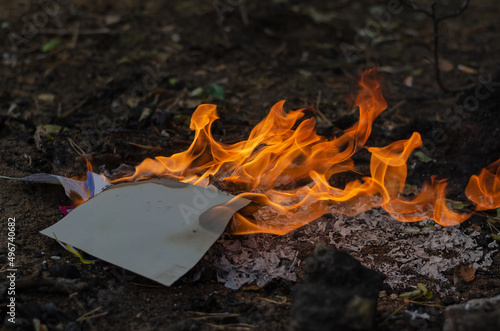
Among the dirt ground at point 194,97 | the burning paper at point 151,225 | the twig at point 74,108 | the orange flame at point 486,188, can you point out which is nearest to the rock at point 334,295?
the dirt ground at point 194,97

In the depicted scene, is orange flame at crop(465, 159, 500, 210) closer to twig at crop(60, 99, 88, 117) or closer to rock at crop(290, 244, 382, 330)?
rock at crop(290, 244, 382, 330)

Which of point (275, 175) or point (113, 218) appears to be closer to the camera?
point (113, 218)

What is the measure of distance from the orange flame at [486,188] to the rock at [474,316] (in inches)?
47.6

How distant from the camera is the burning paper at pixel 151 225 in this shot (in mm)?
2496

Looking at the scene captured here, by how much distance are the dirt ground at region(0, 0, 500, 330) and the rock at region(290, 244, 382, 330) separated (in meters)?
0.27

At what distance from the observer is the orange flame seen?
11.0 feet

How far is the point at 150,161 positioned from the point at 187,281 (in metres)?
1.11

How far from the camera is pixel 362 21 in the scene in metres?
6.61

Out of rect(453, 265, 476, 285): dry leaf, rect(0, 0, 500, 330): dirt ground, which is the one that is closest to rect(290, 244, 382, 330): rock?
rect(0, 0, 500, 330): dirt ground

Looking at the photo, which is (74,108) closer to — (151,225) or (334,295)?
(151,225)

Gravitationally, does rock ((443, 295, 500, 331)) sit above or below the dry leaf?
above

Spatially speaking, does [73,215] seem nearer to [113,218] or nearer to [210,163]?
[113,218]

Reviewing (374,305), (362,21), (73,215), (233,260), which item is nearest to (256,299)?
(233,260)

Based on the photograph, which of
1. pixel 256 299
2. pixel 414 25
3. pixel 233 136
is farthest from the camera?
pixel 414 25
